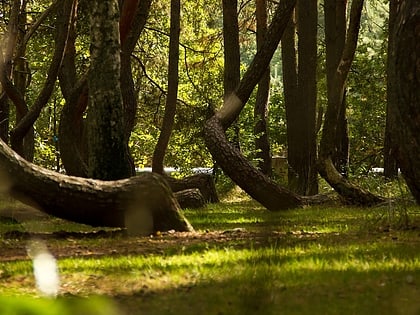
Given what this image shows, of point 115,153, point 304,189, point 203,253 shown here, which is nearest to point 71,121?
point 115,153

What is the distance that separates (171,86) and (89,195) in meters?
12.2

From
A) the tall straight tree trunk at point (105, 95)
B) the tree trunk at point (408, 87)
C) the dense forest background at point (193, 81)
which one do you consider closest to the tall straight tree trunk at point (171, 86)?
the dense forest background at point (193, 81)

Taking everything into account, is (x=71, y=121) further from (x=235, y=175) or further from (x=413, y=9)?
(x=413, y=9)

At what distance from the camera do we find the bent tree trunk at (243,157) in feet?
44.8

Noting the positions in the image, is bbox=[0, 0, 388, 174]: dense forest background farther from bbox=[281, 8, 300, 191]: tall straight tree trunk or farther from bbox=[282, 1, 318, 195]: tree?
bbox=[282, 1, 318, 195]: tree

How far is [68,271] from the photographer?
5680mm

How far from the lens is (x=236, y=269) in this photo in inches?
210

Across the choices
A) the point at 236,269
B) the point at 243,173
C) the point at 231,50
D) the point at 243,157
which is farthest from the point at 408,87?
the point at 231,50

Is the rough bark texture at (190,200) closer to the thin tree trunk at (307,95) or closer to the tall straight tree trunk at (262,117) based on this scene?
the thin tree trunk at (307,95)

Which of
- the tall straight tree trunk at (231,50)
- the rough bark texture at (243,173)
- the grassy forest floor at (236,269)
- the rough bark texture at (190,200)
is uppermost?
the tall straight tree trunk at (231,50)

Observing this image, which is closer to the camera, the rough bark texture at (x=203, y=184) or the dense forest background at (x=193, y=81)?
the rough bark texture at (x=203, y=184)

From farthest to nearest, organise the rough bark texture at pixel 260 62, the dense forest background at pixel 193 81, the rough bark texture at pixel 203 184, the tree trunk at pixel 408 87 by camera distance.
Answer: the dense forest background at pixel 193 81 → the rough bark texture at pixel 203 184 → the rough bark texture at pixel 260 62 → the tree trunk at pixel 408 87

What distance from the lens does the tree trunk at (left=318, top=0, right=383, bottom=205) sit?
44.6 feet

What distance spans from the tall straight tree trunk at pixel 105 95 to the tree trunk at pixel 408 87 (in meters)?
4.22
